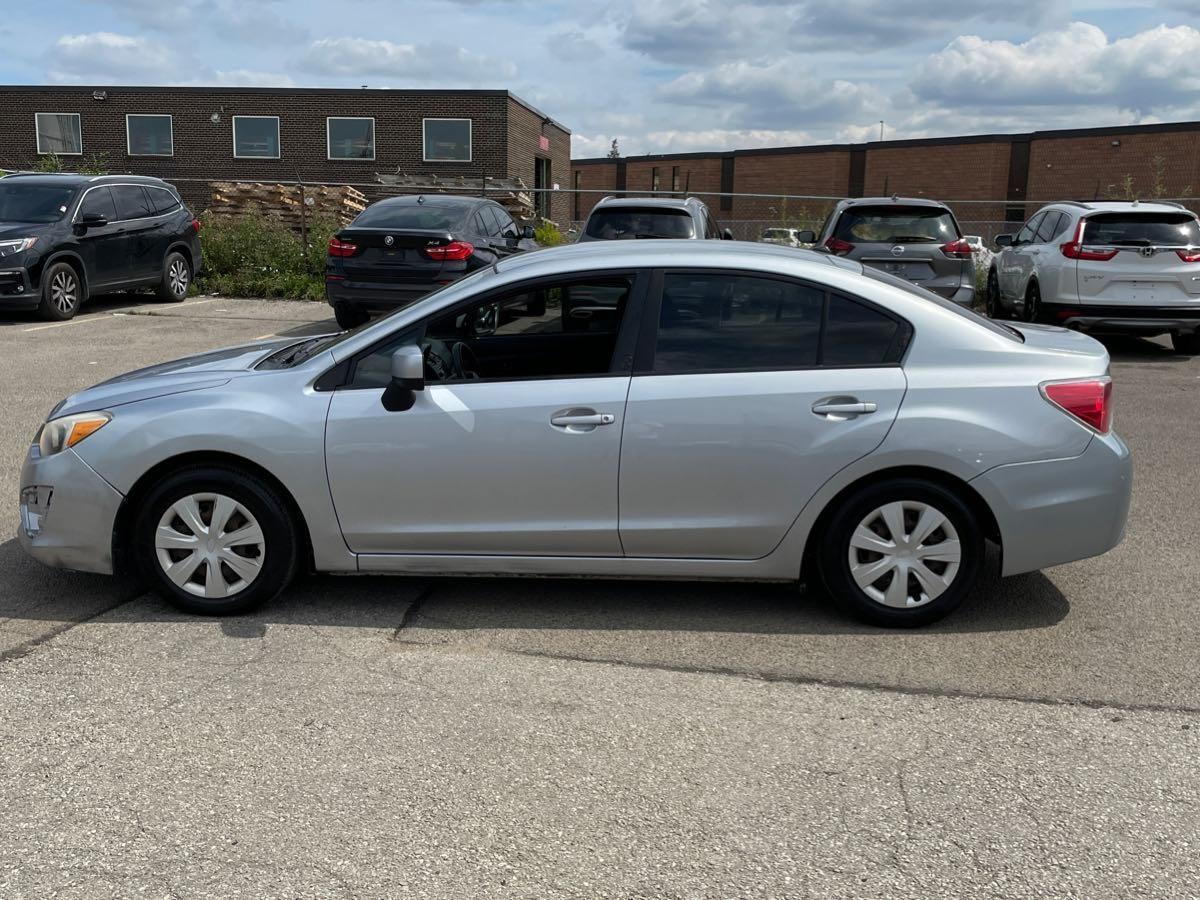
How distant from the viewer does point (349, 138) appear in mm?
38250

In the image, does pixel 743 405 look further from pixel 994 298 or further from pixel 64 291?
pixel 994 298

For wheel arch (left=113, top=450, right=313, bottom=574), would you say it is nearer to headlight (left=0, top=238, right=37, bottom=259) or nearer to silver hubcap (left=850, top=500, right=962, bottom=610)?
silver hubcap (left=850, top=500, right=962, bottom=610)

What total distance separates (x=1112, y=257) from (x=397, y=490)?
10905 millimetres

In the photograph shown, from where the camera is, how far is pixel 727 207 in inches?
2163

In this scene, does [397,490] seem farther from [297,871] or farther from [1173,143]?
[1173,143]

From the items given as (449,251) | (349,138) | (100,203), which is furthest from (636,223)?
(349,138)

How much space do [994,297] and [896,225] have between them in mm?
4627

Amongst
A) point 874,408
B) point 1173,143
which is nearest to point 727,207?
point 1173,143

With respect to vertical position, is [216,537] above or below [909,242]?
below

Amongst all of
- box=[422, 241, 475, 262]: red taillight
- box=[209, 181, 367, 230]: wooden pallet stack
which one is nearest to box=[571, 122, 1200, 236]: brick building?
box=[209, 181, 367, 230]: wooden pallet stack

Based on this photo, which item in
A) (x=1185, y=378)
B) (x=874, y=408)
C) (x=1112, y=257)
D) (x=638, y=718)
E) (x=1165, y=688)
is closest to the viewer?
(x=638, y=718)

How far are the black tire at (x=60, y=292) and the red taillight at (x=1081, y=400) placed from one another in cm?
1330

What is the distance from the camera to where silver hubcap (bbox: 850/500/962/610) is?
16.2 feet

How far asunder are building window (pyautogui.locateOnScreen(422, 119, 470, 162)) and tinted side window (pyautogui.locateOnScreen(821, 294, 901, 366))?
112ft
